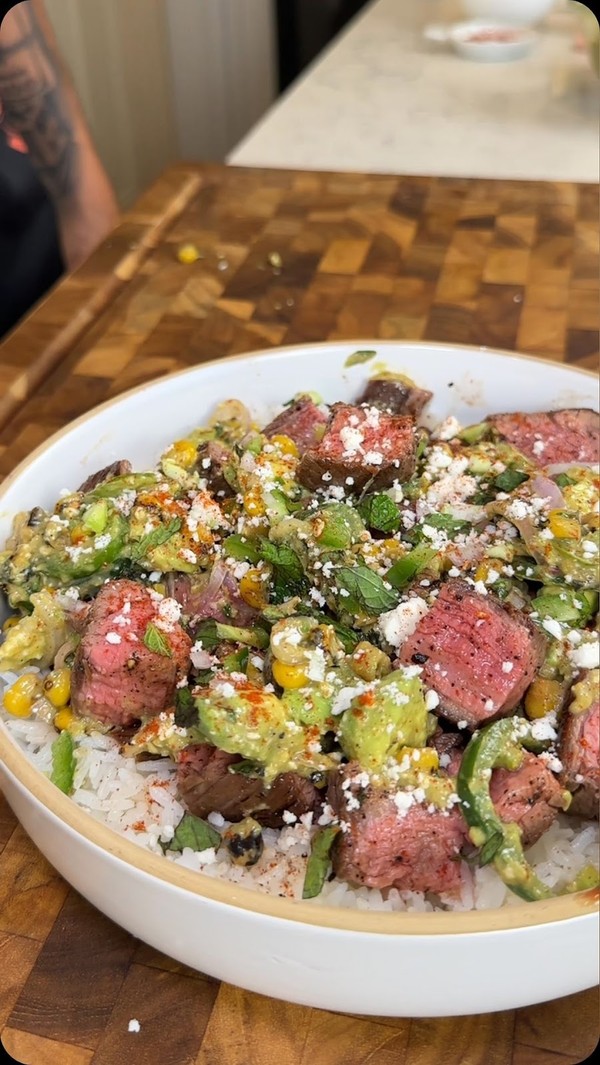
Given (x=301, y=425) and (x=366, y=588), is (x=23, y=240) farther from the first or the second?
(x=366, y=588)

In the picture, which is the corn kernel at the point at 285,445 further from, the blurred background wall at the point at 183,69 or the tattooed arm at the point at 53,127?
the blurred background wall at the point at 183,69

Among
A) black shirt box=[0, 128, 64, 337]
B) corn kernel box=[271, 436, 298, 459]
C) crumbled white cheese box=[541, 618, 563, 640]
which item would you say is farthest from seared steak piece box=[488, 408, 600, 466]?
black shirt box=[0, 128, 64, 337]

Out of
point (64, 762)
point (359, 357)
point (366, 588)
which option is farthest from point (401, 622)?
point (359, 357)

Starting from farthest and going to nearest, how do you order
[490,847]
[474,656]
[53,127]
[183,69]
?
[183,69] → [53,127] → [474,656] → [490,847]

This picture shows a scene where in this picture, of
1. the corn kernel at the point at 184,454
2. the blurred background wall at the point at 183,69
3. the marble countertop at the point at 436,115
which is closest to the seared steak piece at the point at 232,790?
the corn kernel at the point at 184,454

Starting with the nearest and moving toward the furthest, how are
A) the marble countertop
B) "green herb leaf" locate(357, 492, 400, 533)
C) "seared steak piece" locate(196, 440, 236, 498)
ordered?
"green herb leaf" locate(357, 492, 400, 533) < "seared steak piece" locate(196, 440, 236, 498) < the marble countertop

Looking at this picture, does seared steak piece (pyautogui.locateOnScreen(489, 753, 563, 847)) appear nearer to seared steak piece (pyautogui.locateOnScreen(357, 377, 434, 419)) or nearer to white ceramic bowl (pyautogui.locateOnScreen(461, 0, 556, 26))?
seared steak piece (pyautogui.locateOnScreen(357, 377, 434, 419))

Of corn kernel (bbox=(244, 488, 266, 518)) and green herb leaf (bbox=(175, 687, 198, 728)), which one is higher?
corn kernel (bbox=(244, 488, 266, 518))

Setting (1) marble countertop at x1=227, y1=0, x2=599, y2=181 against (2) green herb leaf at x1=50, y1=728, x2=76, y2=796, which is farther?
(1) marble countertop at x1=227, y1=0, x2=599, y2=181
